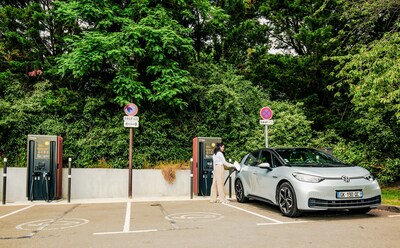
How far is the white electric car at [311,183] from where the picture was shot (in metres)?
7.00

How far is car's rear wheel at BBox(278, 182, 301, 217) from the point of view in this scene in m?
7.28

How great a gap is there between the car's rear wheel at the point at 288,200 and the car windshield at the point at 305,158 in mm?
674

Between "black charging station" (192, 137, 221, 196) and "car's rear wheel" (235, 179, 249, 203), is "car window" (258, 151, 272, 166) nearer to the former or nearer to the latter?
"car's rear wheel" (235, 179, 249, 203)

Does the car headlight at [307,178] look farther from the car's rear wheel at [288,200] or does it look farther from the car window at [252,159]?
the car window at [252,159]

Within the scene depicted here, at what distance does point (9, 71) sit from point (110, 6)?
15.0ft

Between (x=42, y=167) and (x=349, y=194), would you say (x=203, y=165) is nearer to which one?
(x=42, y=167)

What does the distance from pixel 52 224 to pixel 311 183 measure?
17.2ft

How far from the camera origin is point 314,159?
843cm

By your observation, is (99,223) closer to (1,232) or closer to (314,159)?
(1,232)

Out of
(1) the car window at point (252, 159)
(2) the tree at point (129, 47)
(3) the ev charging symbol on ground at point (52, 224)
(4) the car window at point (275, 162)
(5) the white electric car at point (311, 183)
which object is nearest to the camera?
(3) the ev charging symbol on ground at point (52, 224)

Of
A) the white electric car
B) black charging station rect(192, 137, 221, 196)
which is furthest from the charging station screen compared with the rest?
the white electric car

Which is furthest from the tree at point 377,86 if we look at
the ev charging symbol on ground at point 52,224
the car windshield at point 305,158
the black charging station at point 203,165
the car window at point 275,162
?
the ev charging symbol on ground at point 52,224

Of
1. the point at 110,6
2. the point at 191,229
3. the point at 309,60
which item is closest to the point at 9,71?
the point at 110,6

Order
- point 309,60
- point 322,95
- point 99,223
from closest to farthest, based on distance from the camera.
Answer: point 99,223 < point 309,60 < point 322,95
